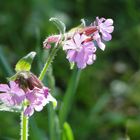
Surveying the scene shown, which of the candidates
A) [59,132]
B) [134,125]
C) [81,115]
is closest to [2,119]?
[81,115]

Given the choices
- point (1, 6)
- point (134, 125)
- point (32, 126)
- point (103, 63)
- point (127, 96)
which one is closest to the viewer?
point (32, 126)

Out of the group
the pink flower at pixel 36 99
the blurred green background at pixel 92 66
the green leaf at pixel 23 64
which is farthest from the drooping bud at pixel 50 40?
the blurred green background at pixel 92 66

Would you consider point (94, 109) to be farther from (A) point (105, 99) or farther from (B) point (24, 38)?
(B) point (24, 38)

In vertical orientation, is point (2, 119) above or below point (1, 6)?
below

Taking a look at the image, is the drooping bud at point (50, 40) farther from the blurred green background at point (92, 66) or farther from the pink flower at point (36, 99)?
the blurred green background at point (92, 66)

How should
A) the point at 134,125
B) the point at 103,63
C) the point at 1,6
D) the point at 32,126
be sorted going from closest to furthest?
the point at 32,126 → the point at 134,125 → the point at 103,63 → the point at 1,6

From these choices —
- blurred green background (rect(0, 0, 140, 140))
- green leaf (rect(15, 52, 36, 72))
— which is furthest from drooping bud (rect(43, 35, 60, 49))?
blurred green background (rect(0, 0, 140, 140))

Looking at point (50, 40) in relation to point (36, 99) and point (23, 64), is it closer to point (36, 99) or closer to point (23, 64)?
point (23, 64)
